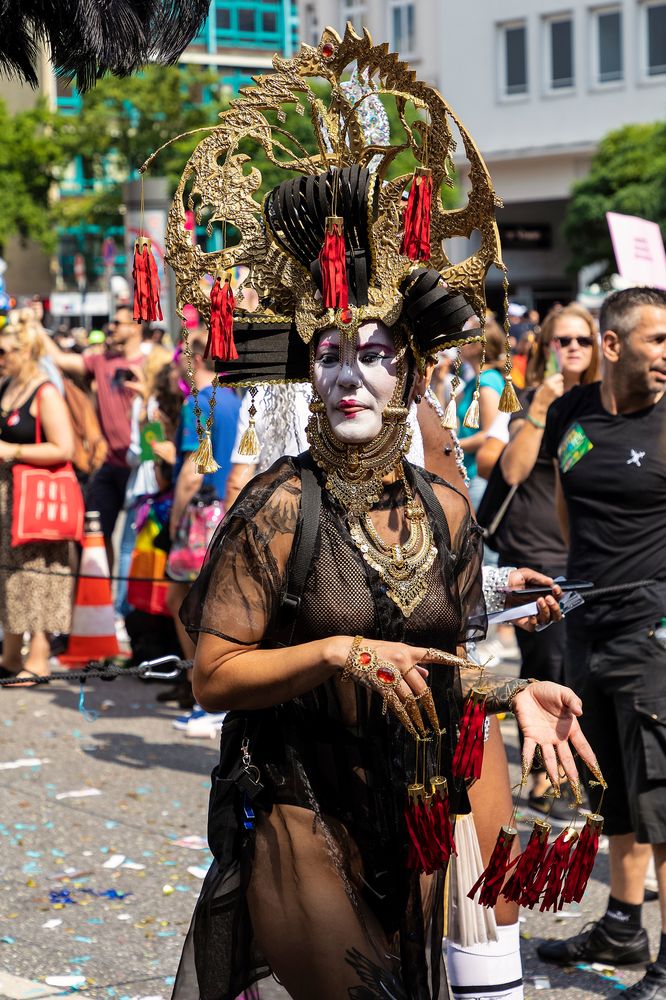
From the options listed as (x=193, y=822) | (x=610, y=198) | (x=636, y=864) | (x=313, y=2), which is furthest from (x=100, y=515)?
(x=313, y=2)

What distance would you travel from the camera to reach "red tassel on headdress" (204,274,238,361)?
322 cm

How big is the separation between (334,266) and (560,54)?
38.7 metres

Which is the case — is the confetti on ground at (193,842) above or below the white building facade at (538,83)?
below

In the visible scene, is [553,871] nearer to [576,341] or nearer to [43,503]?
[576,341]

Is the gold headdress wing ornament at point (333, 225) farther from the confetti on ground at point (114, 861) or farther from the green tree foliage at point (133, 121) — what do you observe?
the green tree foliage at point (133, 121)

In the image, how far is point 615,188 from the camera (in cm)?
3434

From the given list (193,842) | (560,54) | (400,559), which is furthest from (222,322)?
(560,54)

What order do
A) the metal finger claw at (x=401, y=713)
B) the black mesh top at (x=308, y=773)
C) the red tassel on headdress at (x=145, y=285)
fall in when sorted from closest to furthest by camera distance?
the metal finger claw at (x=401, y=713), the black mesh top at (x=308, y=773), the red tassel on headdress at (x=145, y=285)

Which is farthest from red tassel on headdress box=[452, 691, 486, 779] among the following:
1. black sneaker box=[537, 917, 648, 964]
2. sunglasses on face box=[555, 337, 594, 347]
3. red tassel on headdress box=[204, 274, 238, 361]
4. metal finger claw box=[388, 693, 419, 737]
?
sunglasses on face box=[555, 337, 594, 347]

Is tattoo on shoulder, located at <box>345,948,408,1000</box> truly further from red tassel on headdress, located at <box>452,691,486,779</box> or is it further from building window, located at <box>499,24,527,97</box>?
building window, located at <box>499,24,527,97</box>

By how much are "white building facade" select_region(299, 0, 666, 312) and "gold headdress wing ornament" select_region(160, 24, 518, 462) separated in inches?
1366

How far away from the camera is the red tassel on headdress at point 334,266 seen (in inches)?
122

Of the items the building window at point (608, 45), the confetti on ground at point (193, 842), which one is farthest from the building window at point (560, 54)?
the confetti on ground at point (193, 842)

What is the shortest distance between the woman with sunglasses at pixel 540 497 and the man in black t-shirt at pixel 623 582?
1.27 meters
